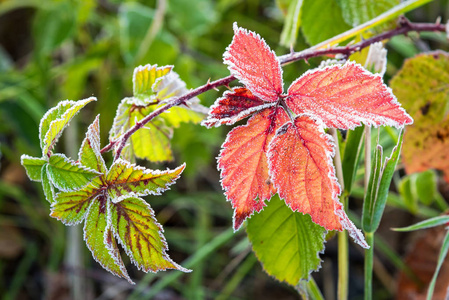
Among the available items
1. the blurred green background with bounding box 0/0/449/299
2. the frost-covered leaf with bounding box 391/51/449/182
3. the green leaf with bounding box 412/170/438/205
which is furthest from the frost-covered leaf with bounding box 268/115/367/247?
the blurred green background with bounding box 0/0/449/299

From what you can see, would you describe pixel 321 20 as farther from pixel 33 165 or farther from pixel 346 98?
pixel 33 165

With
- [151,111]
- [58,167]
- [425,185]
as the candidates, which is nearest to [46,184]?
[58,167]

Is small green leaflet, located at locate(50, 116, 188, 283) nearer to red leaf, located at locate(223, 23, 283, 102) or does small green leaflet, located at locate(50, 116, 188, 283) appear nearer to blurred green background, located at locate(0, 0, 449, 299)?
red leaf, located at locate(223, 23, 283, 102)

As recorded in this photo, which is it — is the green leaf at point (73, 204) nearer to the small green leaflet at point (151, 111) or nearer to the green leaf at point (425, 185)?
the small green leaflet at point (151, 111)

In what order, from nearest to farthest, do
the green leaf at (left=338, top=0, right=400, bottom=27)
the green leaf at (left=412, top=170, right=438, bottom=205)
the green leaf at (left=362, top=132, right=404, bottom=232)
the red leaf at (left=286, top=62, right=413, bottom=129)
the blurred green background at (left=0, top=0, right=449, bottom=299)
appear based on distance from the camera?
the red leaf at (left=286, top=62, right=413, bottom=129)
the green leaf at (left=362, top=132, right=404, bottom=232)
the green leaf at (left=338, top=0, right=400, bottom=27)
the green leaf at (left=412, top=170, right=438, bottom=205)
the blurred green background at (left=0, top=0, right=449, bottom=299)

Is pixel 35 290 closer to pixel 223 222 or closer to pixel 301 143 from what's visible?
pixel 223 222

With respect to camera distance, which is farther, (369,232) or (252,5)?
(252,5)

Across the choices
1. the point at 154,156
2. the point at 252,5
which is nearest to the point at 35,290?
the point at 154,156
